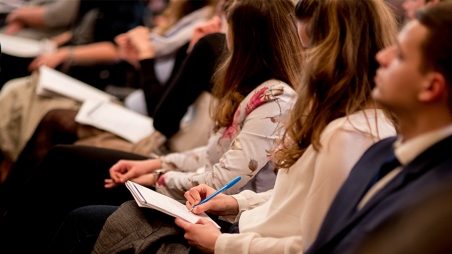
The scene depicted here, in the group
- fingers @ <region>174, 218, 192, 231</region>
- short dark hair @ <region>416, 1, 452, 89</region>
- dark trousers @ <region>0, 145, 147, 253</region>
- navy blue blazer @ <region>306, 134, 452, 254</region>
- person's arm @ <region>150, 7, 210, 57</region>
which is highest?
short dark hair @ <region>416, 1, 452, 89</region>

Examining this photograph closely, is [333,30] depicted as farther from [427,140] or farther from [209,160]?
[209,160]

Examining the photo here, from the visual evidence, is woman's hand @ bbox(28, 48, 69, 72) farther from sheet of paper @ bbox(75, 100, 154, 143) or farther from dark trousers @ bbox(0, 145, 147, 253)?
dark trousers @ bbox(0, 145, 147, 253)

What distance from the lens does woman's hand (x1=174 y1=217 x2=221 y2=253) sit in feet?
3.94

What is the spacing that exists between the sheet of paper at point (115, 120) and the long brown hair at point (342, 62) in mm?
1139

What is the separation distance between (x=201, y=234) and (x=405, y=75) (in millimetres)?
537

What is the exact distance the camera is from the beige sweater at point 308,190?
1.06 meters

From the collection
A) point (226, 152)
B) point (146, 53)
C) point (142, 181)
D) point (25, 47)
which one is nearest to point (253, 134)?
point (226, 152)

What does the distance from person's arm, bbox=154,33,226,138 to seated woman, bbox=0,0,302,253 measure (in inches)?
5.6

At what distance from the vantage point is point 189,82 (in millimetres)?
1854

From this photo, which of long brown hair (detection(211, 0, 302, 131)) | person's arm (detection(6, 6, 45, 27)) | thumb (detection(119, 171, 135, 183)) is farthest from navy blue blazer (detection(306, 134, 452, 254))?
person's arm (detection(6, 6, 45, 27))

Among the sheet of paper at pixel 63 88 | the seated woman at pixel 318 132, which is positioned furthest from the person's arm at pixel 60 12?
the seated woman at pixel 318 132

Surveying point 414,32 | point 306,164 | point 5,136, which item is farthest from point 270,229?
point 5,136

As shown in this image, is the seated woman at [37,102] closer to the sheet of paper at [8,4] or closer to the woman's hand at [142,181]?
the woman's hand at [142,181]

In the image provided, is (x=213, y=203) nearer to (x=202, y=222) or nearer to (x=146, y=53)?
(x=202, y=222)
